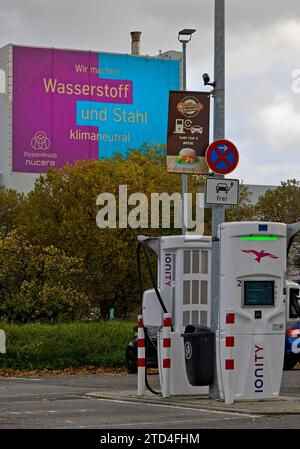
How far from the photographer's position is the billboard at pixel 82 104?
334 ft

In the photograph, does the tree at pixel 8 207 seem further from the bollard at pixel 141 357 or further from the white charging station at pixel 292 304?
the white charging station at pixel 292 304

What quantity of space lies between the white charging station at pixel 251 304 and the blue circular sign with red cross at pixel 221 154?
5.01 feet

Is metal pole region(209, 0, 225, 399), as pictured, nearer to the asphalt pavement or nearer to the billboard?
the asphalt pavement

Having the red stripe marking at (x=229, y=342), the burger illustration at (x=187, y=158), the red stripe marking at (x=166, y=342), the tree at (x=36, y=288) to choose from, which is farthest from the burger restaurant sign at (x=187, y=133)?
the tree at (x=36, y=288)

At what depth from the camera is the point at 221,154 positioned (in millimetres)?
17797

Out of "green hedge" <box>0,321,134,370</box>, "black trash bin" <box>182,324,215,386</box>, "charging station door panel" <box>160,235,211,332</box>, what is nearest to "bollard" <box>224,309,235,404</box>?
"black trash bin" <box>182,324,215,386</box>

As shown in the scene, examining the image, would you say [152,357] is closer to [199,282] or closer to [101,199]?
[199,282]

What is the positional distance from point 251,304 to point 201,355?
43.0 inches

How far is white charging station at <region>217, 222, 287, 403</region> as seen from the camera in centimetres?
1628

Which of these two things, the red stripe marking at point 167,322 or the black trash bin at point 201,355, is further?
the red stripe marking at point 167,322

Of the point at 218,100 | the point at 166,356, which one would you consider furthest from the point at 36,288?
the point at 166,356

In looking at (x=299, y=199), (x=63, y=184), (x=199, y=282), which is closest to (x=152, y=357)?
(x=199, y=282)

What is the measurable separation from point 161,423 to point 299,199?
182 ft

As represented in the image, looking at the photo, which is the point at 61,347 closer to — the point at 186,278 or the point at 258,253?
the point at 186,278
